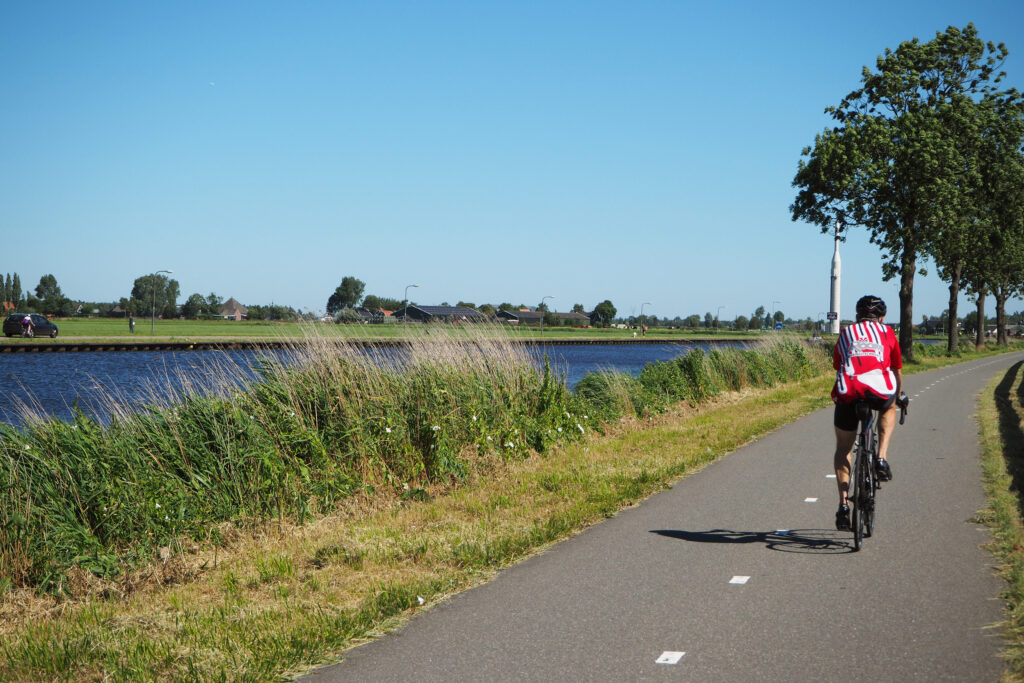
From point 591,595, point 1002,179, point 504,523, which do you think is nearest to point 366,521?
point 504,523

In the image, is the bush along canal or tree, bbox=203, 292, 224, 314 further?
tree, bbox=203, 292, 224, 314

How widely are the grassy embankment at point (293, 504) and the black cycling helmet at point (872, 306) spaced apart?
2.94 metres

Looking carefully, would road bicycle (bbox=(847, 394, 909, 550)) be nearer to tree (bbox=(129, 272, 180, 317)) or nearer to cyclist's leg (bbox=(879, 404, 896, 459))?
cyclist's leg (bbox=(879, 404, 896, 459))

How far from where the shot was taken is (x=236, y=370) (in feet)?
35.9

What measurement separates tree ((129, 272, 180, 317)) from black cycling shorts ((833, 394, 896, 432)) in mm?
146288

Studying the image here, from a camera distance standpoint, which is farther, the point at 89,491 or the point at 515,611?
the point at 89,491

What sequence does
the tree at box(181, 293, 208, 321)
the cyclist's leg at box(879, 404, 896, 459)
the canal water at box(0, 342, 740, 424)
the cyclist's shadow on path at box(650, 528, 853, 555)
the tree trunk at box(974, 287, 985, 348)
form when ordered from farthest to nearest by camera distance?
1. the tree at box(181, 293, 208, 321)
2. the tree trunk at box(974, 287, 985, 348)
3. the canal water at box(0, 342, 740, 424)
4. the cyclist's leg at box(879, 404, 896, 459)
5. the cyclist's shadow on path at box(650, 528, 853, 555)

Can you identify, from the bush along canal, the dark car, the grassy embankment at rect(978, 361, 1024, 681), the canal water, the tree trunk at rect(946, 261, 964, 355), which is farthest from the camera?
Result: the dark car

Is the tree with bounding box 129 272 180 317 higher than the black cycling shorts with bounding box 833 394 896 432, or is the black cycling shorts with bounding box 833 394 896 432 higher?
the tree with bounding box 129 272 180 317

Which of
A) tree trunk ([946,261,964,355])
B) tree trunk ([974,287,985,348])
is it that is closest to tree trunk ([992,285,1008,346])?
tree trunk ([974,287,985,348])

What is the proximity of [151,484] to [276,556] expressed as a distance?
218 centimetres

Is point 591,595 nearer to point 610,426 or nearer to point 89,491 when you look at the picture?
point 89,491

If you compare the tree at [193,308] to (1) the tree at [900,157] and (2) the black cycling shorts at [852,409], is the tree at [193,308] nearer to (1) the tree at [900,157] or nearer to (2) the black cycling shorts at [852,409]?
(1) the tree at [900,157]

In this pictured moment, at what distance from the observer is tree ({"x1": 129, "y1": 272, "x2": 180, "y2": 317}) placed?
500ft
